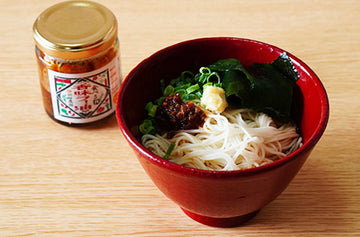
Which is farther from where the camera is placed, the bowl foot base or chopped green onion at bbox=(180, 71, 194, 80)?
chopped green onion at bbox=(180, 71, 194, 80)

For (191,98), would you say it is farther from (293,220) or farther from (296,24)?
(296,24)

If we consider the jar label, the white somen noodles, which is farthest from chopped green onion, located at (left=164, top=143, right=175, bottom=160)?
the jar label

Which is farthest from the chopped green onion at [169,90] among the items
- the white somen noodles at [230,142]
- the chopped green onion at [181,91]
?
the white somen noodles at [230,142]

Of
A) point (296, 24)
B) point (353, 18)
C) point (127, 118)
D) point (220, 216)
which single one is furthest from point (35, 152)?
point (353, 18)

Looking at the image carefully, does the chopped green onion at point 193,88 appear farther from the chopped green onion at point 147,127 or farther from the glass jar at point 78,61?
the glass jar at point 78,61

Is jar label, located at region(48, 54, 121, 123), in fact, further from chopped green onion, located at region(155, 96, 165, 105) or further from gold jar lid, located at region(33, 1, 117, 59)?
chopped green onion, located at region(155, 96, 165, 105)

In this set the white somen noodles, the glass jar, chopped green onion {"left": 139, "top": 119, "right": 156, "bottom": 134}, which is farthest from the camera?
Result: the glass jar

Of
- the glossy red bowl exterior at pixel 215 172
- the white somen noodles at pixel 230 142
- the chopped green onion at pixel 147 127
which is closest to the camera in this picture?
the glossy red bowl exterior at pixel 215 172

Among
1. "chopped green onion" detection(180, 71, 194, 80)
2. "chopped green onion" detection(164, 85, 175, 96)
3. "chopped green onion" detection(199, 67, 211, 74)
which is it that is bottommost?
"chopped green onion" detection(164, 85, 175, 96)
